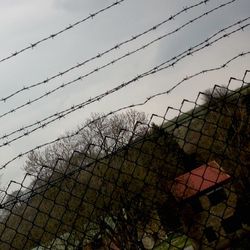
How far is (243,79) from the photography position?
3648mm

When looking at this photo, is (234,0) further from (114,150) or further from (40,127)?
(40,127)

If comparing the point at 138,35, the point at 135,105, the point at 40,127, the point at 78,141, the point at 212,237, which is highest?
the point at 78,141

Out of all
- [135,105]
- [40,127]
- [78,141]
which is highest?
[78,141]

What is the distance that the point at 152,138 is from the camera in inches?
148

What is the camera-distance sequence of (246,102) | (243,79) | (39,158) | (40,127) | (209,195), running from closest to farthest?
(243,79) < (246,102) < (40,127) < (209,195) < (39,158)

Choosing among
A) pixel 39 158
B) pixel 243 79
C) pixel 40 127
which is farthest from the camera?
pixel 39 158

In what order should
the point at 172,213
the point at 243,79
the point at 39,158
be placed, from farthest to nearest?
the point at 39,158
the point at 172,213
the point at 243,79

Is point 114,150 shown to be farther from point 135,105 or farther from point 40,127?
point 40,127

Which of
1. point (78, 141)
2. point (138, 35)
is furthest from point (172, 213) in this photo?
point (138, 35)

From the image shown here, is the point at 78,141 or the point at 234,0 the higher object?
the point at 78,141

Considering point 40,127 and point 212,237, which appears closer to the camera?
point 40,127

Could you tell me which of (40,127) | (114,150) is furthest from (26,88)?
(114,150)

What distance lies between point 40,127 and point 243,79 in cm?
246

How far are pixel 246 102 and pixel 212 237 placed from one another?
1111 inches
